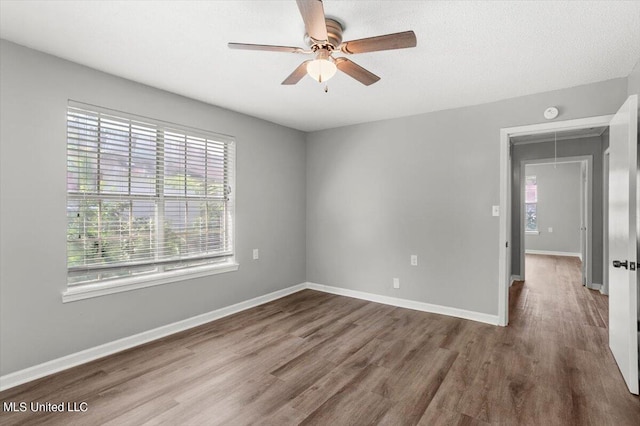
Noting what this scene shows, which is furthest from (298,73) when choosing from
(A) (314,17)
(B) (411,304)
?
(B) (411,304)

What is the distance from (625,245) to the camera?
7.49 feet

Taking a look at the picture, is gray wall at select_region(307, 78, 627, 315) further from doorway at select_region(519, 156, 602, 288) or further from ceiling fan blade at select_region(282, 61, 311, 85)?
doorway at select_region(519, 156, 602, 288)

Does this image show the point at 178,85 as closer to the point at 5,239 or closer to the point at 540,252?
the point at 5,239

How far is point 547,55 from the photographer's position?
2445mm

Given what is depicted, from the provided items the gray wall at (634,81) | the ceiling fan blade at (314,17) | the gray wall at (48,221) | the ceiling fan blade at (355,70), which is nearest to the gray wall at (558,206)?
the gray wall at (634,81)

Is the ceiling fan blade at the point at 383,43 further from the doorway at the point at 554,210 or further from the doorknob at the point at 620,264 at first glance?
the doorway at the point at 554,210

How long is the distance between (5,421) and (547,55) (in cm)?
453

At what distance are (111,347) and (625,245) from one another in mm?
4270

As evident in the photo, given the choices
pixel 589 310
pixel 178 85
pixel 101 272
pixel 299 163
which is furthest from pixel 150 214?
pixel 589 310

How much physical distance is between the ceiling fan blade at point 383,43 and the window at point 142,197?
2.24m

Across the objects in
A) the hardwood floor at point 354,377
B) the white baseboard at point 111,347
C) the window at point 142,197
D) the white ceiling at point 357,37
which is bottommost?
the hardwood floor at point 354,377

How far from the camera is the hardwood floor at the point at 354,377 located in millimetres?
1979

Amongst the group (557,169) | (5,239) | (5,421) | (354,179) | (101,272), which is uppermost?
(557,169)

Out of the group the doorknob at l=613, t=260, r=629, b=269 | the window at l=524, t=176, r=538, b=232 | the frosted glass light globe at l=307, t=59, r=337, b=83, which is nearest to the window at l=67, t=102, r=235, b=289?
the frosted glass light globe at l=307, t=59, r=337, b=83
